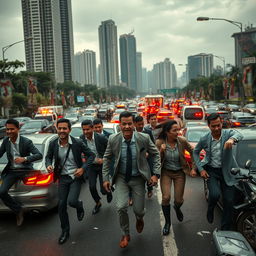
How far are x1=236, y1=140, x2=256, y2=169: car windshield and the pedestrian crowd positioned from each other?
0.66 meters

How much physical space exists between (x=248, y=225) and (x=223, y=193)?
22.7 inches

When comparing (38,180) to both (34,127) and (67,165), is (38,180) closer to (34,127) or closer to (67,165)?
(67,165)

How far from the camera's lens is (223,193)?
15.9ft

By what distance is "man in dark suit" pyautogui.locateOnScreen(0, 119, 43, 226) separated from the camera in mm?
5504

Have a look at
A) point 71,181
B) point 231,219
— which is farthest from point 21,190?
point 231,219

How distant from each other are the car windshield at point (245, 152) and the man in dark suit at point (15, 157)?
127 inches

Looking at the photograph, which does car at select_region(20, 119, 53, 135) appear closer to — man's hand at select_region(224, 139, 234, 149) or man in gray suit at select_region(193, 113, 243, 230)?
man in gray suit at select_region(193, 113, 243, 230)

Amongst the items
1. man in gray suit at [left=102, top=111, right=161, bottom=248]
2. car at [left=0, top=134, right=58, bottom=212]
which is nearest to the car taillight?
car at [left=0, top=134, right=58, bottom=212]

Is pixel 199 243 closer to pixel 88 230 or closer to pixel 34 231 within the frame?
pixel 88 230

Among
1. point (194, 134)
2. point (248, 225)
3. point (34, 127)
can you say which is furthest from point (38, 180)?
point (34, 127)

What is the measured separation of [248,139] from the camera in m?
5.86

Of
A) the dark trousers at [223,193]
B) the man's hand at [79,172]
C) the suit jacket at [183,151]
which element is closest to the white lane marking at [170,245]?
the dark trousers at [223,193]

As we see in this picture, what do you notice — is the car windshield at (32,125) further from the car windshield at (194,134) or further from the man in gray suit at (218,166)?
the man in gray suit at (218,166)

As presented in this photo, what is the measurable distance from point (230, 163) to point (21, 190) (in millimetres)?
3383
